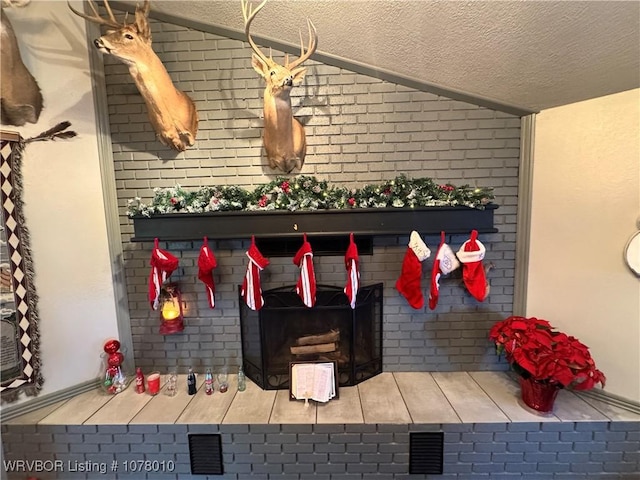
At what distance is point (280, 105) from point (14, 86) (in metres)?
1.59

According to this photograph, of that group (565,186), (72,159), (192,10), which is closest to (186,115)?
(192,10)

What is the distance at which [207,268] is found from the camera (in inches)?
81.5

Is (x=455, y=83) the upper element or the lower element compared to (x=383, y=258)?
upper

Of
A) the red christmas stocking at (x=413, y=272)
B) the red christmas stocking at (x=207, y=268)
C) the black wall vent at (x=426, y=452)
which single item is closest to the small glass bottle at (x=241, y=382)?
the red christmas stocking at (x=207, y=268)

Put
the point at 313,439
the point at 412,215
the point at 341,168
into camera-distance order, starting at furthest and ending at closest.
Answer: the point at 341,168 → the point at 412,215 → the point at 313,439

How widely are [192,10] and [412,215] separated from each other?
199 cm

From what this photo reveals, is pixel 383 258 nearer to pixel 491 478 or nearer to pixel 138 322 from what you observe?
pixel 491 478

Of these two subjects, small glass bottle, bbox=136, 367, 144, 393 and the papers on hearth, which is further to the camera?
small glass bottle, bbox=136, 367, 144, 393

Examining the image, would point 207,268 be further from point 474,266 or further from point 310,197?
point 474,266

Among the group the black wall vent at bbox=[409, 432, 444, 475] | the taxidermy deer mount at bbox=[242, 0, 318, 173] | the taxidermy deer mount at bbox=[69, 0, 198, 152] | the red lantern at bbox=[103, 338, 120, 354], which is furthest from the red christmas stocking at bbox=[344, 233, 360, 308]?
the red lantern at bbox=[103, 338, 120, 354]

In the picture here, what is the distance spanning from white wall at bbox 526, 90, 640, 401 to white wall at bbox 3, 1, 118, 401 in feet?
10.1

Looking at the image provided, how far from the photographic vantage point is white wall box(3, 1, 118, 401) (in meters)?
1.96

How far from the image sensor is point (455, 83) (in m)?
2.08

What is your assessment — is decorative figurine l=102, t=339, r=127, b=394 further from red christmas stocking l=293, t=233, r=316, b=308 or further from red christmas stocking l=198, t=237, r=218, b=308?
red christmas stocking l=293, t=233, r=316, b=308
